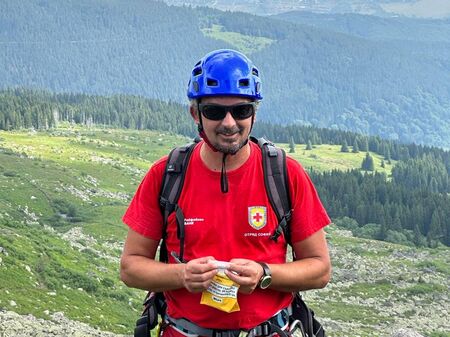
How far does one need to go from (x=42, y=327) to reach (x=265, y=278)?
21.3 m

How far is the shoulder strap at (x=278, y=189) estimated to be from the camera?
7.35 meters

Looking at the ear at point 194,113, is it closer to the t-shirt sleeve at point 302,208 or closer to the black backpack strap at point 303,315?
the t-shirt sleeve at point 302,208

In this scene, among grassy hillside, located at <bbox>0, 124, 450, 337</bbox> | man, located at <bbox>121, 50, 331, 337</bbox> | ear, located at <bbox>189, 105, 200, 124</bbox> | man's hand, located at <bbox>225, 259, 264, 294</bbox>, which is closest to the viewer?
man's hand, located at <bbox>225, 259, 264, 294</bbox>

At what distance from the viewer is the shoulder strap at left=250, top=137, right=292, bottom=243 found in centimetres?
735

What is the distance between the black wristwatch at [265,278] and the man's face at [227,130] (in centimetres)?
118


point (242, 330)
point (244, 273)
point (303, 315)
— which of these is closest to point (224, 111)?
point (244, 273)

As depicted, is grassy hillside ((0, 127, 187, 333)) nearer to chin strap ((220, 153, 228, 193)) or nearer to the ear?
the ear

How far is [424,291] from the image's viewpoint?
211 feet

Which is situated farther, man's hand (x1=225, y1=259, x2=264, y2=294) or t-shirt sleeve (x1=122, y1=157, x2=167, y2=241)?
t-shirt sleeve (x1=122, y1=157, x2=167, y2=241)

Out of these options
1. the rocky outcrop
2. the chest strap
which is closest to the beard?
the chest strap

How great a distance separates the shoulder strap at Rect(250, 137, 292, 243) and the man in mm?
Result: 55

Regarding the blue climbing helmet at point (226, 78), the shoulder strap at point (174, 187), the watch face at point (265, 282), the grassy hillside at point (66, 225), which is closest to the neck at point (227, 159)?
the shoulder strap at point (174, 187)

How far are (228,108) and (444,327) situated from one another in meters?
50.0

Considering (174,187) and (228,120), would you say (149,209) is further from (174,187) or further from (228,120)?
(228,120)
